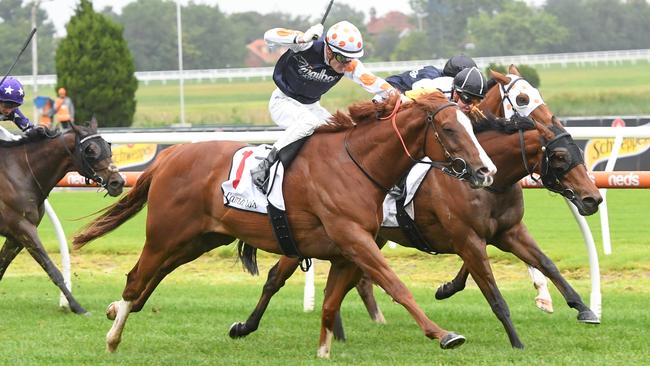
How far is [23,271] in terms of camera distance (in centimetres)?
1110

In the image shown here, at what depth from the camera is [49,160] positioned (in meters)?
8.45

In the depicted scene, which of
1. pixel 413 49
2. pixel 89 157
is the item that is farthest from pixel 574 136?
pixel 413 49

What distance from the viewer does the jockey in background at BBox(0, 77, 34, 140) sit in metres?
8.55

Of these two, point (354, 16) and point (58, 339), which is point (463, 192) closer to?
point (58, 339)

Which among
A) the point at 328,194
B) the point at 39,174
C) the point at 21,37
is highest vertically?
the point at 328,194

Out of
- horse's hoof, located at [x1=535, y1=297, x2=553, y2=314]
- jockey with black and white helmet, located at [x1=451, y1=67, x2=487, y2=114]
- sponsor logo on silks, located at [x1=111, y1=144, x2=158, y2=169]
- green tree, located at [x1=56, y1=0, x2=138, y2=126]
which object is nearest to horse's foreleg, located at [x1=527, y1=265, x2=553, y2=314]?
horse's hoof, located at [x1=535, y1=297, x2=553, y2=314]

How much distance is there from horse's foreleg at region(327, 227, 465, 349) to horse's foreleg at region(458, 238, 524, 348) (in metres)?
1.01

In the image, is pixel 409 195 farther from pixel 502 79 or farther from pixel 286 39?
pixel 286 39

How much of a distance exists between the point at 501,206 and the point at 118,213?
2373 mm

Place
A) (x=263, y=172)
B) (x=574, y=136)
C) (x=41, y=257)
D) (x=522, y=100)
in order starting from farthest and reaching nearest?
(x=41, y=257)
(x=574, y=136)
(x=522, y=100)
(x=263, y=172)

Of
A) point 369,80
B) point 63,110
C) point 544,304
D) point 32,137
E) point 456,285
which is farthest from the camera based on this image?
point 63,110

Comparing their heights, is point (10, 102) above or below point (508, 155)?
below

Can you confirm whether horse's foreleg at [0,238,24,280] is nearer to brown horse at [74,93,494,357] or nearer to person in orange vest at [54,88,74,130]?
brown horse at [74,93,494,357]

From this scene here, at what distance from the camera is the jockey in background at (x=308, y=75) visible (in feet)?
20.9
